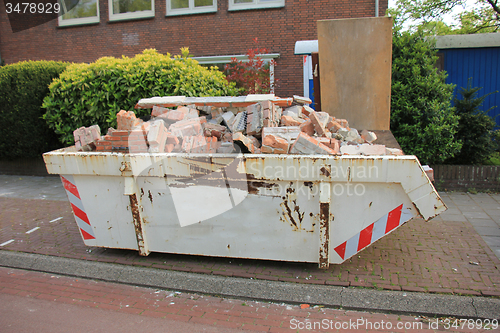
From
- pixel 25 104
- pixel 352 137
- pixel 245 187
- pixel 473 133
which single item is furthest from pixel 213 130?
pixel 25 104

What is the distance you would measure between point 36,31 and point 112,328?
14527mm

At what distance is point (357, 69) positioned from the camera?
504cm

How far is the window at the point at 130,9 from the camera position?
12.2 m

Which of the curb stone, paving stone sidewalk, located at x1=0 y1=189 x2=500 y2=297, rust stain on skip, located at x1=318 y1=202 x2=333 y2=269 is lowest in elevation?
the curb stone

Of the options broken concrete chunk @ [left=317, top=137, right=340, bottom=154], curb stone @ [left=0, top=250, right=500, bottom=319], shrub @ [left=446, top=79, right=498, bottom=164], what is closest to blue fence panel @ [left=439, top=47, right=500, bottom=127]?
shrub @ [left=446, top=79, right=498, bottom=164]

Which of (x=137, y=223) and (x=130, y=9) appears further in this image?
(x=130, y=9)

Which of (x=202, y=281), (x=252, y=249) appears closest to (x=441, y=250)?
(x=252, y=249)

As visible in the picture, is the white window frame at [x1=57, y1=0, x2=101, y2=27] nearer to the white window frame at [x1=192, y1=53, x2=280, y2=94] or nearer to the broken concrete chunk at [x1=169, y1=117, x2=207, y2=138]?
the white window frame at [x1=192, y1=53, x2=280, y2=94]

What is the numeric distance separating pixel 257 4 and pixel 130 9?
473 cm

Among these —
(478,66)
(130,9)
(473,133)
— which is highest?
(130,9)

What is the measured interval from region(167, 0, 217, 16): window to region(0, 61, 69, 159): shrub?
5.15 meters

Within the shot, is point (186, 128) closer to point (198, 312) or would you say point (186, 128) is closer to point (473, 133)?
point (198, 312)

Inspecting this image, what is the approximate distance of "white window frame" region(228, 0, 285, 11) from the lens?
1109 cm

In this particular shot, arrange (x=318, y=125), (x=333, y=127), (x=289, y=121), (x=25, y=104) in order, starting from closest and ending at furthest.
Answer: (x=318, y=125)
(x=289, y=121)
(x=333, y=127)
(x=25, y=104)
